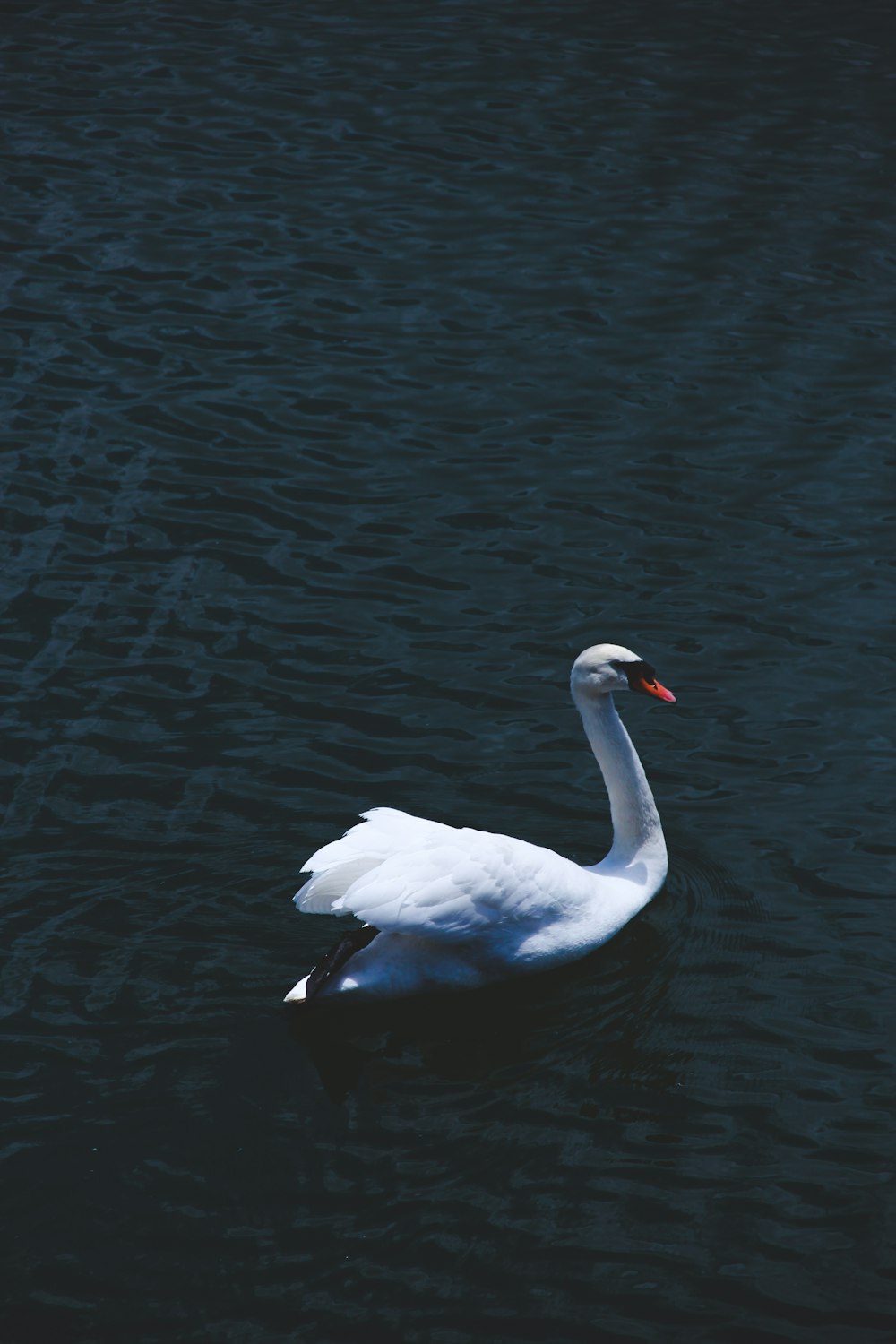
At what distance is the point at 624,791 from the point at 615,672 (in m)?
0.71

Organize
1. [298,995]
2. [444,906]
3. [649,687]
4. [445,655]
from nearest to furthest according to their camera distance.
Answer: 1. [298,995]
2. [444,906]
3. [649,687]
4. [445,655]

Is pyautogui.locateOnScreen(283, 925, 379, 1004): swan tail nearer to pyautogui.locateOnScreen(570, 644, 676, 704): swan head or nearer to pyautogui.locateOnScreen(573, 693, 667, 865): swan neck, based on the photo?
pyautogui.locateOnScreen(573, 693, 667, 865): swan neck

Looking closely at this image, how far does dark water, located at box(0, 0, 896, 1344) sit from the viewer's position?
801 centimetres

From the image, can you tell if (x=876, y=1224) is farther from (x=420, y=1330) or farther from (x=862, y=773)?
(x=862, y=773)

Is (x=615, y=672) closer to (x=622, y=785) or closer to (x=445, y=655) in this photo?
(x=622, y=785)

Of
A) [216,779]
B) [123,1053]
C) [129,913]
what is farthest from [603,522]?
[123,1053]

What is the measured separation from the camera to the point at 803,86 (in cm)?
2272

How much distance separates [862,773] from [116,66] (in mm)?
17070

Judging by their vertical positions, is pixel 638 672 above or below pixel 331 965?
above

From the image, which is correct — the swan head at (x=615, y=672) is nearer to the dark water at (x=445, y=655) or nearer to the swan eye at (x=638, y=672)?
the swan eye at (x=638, y=672)

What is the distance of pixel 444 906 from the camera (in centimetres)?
930

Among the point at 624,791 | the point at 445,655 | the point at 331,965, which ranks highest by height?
the point at 624,791

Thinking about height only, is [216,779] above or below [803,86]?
below

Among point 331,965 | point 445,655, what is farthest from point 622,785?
point 445,655
